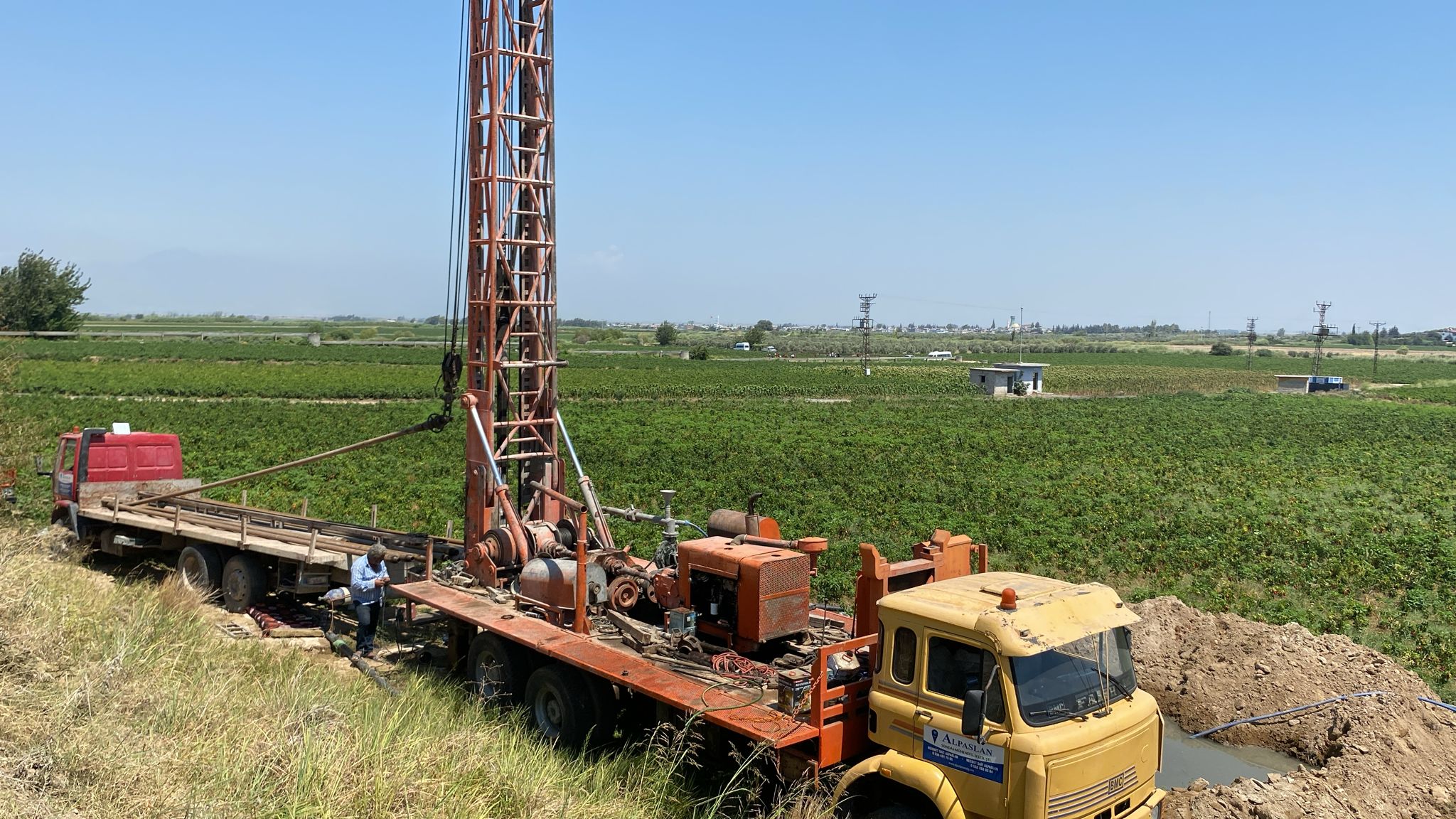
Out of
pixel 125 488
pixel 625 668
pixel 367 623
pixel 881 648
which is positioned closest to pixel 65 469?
pixel 125 488

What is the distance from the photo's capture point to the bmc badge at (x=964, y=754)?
6336 millimetres

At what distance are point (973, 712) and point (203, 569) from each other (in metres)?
12.6

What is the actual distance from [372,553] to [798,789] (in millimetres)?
6556

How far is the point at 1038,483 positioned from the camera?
28.0 meters

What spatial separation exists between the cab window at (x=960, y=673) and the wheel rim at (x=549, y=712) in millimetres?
3987

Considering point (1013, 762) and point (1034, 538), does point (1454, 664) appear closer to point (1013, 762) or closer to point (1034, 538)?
point (1034, 538)

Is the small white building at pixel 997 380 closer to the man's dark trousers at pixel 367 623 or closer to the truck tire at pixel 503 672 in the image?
the man's dark trousers at pixel 367 623

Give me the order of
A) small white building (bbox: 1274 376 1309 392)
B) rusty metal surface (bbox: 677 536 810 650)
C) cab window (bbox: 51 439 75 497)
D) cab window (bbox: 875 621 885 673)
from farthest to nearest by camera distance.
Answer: small white building (bbox: 1274 376 1309 392) → cab window (bbox: 51 439 75 497) → rusty metal surface (bbox: 677 536 810 650) → cab window (bbox: 875 621 885 673)

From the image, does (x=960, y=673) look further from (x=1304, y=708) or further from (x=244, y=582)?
(x=244, y=582)

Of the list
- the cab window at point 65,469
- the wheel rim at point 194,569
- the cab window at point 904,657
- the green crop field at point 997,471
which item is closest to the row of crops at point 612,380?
the green crop field at point 997,471

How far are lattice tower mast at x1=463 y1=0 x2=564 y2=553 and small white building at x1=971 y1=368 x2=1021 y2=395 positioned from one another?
180 ft

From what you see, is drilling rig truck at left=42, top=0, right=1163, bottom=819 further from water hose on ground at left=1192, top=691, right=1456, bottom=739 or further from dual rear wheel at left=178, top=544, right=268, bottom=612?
water hose on ground at left=1192, top=691, right=1456, bottom=739

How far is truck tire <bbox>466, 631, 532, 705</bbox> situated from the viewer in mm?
10094

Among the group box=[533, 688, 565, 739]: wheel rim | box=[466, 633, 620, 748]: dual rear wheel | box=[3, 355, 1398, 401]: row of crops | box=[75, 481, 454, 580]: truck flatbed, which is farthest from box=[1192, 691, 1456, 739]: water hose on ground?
box=[3, 355, 1398, 401]: row of crops
